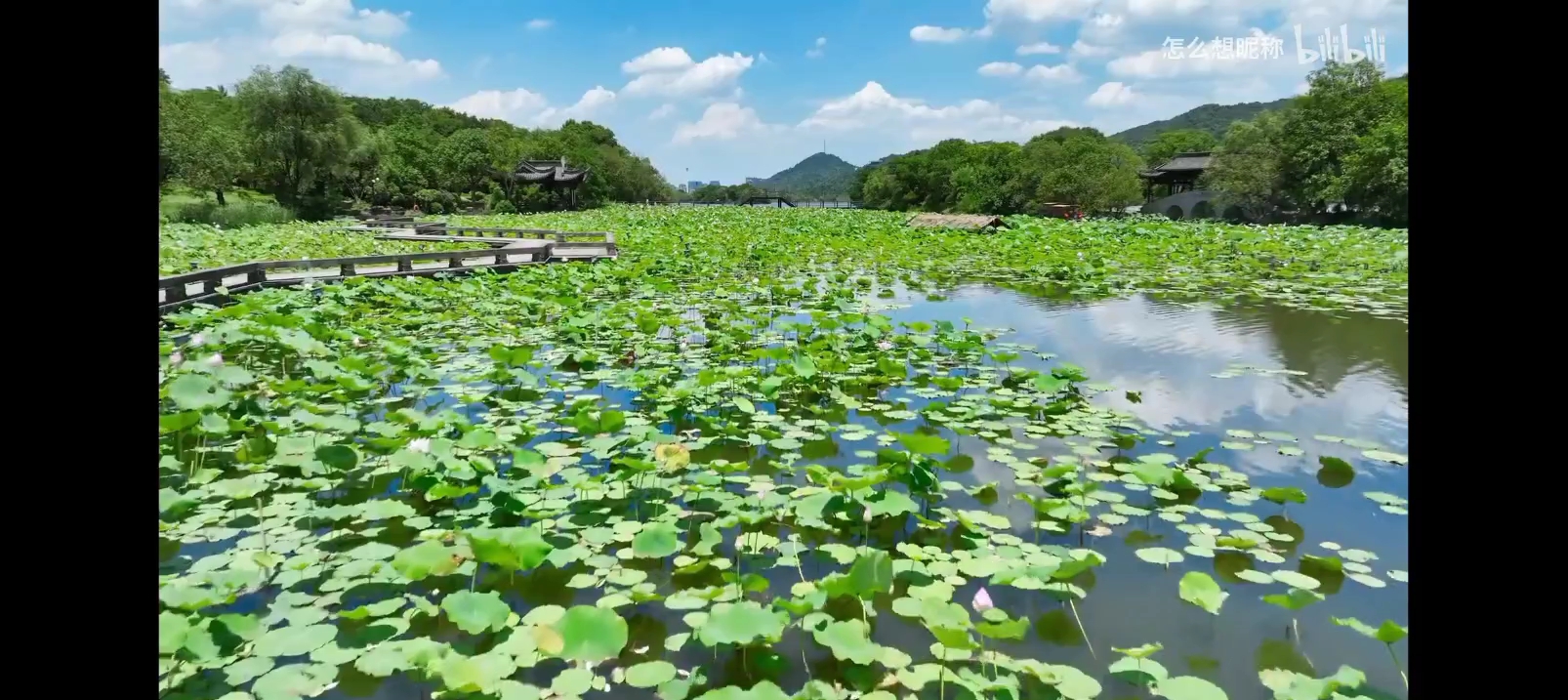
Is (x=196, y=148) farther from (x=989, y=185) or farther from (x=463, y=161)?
(x=989, y=185)

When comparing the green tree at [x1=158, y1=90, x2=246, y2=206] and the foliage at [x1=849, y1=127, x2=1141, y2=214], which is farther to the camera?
the foliage at [x1=849, y1=127, x2=1141, y2=214]

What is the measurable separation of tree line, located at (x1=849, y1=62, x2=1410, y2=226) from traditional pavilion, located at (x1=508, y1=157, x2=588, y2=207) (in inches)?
670

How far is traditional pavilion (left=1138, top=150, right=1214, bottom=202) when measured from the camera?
101ft

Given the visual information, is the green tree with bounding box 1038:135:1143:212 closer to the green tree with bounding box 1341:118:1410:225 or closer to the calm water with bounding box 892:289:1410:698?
the green tree with bounding box 1341:118:1410:225

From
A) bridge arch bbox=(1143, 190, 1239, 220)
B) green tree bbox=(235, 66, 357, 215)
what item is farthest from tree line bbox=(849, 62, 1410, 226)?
green tree bbox=(235, 66, 357, 215)

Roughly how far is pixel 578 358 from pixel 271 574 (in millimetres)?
2576

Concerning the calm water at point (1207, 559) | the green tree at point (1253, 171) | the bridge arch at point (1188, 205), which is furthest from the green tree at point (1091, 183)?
the calm water at point (1207, 559)

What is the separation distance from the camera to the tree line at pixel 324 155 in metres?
23.2

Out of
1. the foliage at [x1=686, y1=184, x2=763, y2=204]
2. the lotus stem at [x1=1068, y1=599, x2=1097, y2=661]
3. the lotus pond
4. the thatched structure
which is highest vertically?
the foliage at [x1=686, y1=184, x2=763, y2=204]

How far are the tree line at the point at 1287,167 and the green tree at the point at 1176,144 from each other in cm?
2315

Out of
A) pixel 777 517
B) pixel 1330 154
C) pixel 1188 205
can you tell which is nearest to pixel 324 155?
pixel 1188 205
